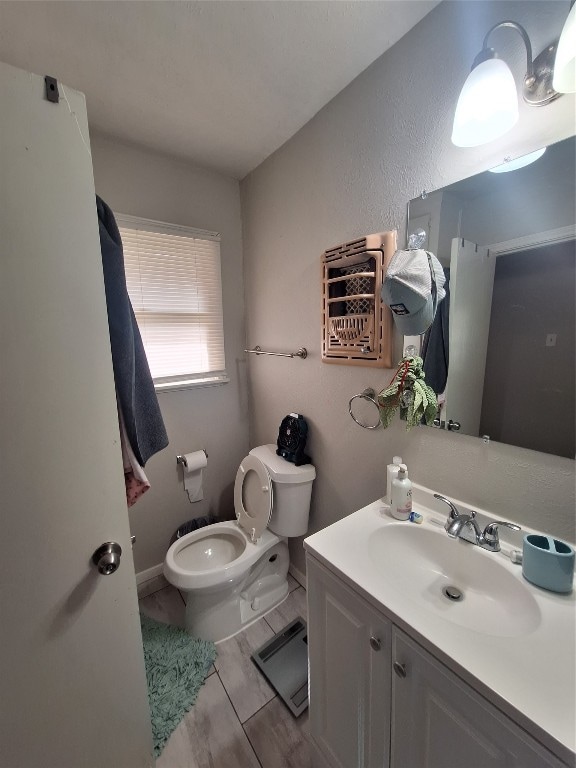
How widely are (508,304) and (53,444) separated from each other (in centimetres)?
123

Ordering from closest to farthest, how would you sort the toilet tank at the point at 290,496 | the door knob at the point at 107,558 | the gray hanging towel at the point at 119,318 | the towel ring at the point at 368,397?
1. the door knob at the point at 107,558
2. the gray hanging towel at the point at 119,318
3. the towel ring at the point at 368,397
4. the toilet tank at the point at 290,496

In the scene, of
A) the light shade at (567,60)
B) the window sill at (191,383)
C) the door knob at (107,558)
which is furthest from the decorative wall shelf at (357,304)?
the door knob at (107,558)

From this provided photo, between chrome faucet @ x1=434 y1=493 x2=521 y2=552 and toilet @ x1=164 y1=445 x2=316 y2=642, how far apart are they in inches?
28.9

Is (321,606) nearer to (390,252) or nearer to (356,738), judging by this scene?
(356,738)

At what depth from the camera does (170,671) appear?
136 centimetres

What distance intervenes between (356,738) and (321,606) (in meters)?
0.34

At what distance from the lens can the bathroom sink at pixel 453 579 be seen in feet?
2.47

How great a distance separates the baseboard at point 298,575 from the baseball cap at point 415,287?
5.22 feet

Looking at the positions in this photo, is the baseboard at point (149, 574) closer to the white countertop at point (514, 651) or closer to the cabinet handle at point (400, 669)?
the white countertop at point (514, 651)

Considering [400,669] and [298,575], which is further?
[298,575]

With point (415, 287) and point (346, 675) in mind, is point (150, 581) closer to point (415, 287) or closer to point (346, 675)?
point (346, 675)

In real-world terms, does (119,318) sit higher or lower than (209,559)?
higher

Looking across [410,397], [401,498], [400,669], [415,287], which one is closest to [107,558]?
[400,669]

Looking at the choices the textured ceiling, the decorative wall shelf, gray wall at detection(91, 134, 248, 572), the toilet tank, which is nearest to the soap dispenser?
the decorative wall shelf
